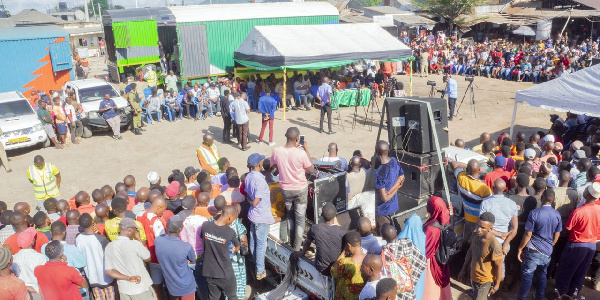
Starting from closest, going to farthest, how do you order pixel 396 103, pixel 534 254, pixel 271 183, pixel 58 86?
1. pixel 534 254
2. pixel 271 183
3. pixel 396 103
4. pixel 58 86

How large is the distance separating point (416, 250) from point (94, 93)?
13615mm

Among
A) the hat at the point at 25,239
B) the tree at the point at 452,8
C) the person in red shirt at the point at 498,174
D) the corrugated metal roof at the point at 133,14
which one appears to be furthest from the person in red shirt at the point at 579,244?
the tree at the point at 452,8

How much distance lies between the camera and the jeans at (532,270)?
227 inches

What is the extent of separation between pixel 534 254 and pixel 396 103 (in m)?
3.14

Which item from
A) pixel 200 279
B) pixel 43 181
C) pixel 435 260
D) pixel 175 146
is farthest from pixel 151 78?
pixel 435 260

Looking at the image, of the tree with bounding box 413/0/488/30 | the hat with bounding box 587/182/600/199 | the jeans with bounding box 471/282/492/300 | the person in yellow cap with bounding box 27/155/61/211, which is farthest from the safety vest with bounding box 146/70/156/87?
the tree with bounding box 413/0/488/30

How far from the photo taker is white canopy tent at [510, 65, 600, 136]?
9.98 metres

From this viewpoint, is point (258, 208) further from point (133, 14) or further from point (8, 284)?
point (133, 14)

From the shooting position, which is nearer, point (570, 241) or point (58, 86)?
point (570, 241)

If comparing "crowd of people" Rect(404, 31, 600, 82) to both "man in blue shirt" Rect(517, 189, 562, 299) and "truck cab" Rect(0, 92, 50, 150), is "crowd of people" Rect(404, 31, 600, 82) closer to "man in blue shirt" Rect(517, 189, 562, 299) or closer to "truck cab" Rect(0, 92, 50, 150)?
"man in blue shirt" Rect(517, 189, 562, 299)

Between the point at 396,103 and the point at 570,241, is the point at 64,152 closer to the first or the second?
the point at 396,103

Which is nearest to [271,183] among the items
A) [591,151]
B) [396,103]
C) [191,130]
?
[396,103]

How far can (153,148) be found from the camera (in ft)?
45.2

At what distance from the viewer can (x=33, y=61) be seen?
20125mm
